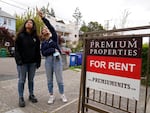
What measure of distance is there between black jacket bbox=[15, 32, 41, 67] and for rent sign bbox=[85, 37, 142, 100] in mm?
1622

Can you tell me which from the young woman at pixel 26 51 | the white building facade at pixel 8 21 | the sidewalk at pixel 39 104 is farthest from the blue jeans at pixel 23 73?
the white building facade at pixel 8 21

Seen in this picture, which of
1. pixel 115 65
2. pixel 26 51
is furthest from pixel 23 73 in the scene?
pixel 115 65

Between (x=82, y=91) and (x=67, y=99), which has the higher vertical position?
(x=82, y=91)

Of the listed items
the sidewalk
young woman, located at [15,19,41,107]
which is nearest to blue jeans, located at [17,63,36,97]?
young woman, located at [15,19,41,107]

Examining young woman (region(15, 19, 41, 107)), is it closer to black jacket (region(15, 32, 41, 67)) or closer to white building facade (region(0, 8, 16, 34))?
black jacket (region(15, 32, 41, 67))

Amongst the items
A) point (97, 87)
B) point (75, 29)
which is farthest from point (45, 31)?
point (75, 29)

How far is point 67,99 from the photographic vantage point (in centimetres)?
529

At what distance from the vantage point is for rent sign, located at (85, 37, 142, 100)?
298 cm

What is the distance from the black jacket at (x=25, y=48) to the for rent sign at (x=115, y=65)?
1622 mm

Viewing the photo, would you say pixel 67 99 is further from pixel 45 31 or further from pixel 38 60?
pixel 45 31

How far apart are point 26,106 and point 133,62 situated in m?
2.73

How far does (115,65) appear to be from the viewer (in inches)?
126

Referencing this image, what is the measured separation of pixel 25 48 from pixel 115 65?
229 cm

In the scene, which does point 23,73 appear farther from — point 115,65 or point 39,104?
point 115,65
